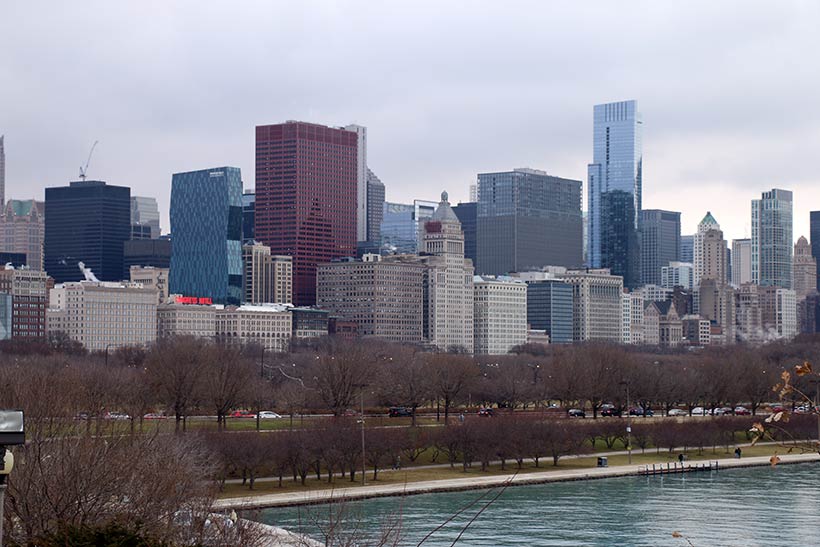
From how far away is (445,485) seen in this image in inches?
3442

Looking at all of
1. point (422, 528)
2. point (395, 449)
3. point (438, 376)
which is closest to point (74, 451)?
point (422, 528)

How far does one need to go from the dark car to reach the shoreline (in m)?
36.0

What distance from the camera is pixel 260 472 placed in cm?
9019

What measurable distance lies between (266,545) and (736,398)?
353 feet

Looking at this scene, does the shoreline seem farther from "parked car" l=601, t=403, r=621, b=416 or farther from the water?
"parked car" l=601, t=403, r=621, b=416

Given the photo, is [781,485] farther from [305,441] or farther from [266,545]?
[266,545]

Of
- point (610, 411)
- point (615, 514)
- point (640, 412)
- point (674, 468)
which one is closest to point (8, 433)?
point (615, 514)

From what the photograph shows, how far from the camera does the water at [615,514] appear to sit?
216 feet

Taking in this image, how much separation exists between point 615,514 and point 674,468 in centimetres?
2818

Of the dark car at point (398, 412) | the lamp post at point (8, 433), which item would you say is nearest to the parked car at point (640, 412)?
the dark car at point (398, 412)

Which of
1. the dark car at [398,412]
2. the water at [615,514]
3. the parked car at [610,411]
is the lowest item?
the water at [615,514]

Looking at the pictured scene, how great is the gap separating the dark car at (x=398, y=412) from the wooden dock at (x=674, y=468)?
1422 inches

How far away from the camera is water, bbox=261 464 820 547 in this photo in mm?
65688

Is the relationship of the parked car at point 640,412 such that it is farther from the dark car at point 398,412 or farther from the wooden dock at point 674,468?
the wooden dock at point 674,468
